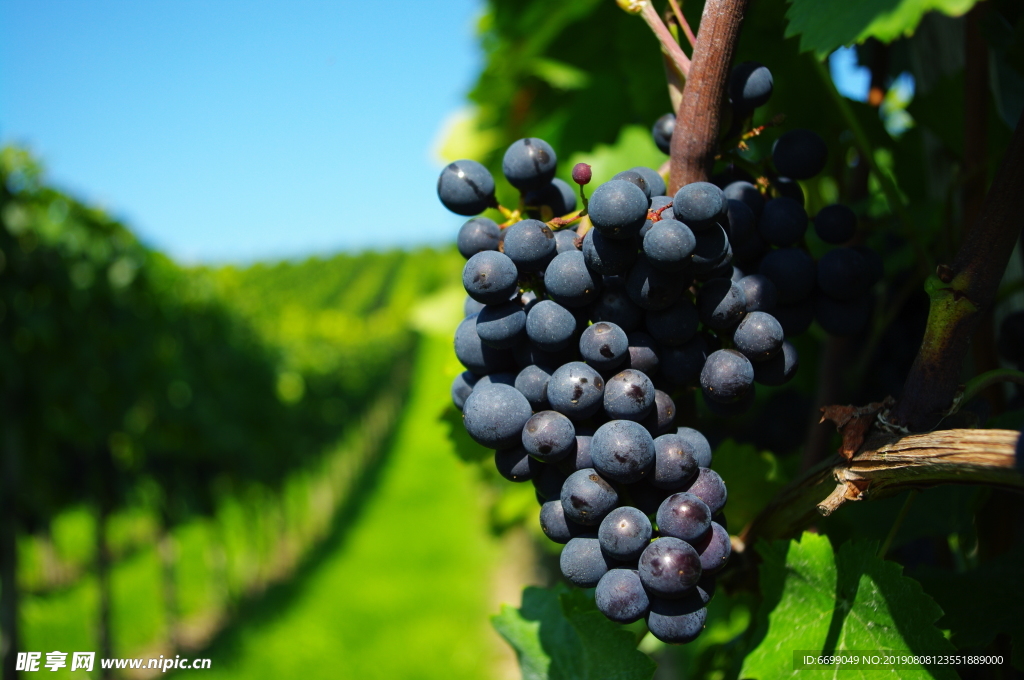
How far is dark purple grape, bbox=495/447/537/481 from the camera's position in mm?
961

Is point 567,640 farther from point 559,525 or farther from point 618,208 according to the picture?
point 618,208

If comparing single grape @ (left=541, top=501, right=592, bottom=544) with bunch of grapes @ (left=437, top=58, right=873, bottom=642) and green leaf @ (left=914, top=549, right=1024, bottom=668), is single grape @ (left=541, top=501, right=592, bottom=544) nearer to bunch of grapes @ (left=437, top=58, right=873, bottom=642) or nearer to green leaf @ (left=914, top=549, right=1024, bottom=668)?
bunch of grapes @ (left=437, top=58, right=873, bottom=642)

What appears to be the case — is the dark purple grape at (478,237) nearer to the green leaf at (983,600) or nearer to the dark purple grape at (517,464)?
the dark purple grape at (517,464)

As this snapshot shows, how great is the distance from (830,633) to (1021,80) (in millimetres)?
898

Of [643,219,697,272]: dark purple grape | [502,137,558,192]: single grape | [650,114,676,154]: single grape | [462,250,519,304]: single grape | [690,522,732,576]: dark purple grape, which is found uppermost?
[650,114,676,154]: single grape

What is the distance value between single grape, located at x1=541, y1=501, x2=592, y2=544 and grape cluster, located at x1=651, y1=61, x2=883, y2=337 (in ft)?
1.32

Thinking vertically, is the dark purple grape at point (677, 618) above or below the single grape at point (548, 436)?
below

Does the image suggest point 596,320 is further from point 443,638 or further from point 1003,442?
point 443,638

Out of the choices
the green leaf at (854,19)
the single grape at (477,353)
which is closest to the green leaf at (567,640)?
the single grape at (477,353)

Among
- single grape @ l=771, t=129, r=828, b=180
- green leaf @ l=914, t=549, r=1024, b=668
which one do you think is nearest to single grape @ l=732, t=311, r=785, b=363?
single grape @ l=771, t=129, r=828, b=180

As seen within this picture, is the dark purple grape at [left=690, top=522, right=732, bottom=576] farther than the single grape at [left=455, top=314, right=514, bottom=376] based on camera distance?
No

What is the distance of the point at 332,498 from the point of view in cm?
1739

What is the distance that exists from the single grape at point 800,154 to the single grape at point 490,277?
414 millimetres

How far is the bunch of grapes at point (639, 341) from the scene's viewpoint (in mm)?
851
